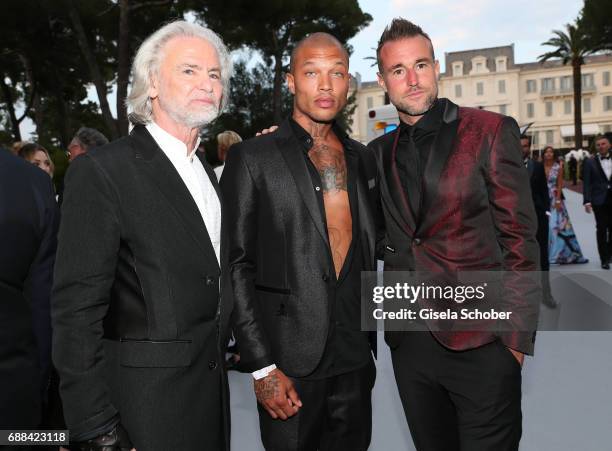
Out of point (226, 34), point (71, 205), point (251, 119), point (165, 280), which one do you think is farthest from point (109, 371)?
point (251, 119)

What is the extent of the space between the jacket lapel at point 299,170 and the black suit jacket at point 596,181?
8.60 m

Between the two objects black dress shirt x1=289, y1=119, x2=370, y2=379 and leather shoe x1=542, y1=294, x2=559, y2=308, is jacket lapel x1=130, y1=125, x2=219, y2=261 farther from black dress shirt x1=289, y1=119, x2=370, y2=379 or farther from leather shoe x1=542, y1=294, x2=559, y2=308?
leather shoe x1=542, y1=294, x2=559, y2=308

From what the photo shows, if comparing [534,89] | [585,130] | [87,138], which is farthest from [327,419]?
[534,89]

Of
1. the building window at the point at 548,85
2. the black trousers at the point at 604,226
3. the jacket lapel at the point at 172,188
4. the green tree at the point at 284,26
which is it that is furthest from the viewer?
the building window at the point at 548,85

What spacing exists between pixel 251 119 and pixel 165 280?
29.8 metres

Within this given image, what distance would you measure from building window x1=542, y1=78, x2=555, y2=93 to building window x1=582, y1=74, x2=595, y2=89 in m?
3.79

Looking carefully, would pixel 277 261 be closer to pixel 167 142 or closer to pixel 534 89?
pixel 167 142

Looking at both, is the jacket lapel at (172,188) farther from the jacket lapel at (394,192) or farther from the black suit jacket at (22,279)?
the jacket lapel at (394,192)

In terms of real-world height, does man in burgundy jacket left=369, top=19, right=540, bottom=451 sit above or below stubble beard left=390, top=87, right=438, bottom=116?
below

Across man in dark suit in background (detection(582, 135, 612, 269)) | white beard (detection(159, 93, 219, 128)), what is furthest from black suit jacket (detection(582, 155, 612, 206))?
white beard (detection(159, 93, 219, 128))

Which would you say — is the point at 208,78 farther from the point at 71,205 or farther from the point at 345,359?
the point at 345,359

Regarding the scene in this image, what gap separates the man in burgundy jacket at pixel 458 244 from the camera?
2.50 metres

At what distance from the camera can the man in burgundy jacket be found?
250 cm

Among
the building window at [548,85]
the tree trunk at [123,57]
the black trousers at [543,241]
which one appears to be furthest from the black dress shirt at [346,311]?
the building window at [548,85]
